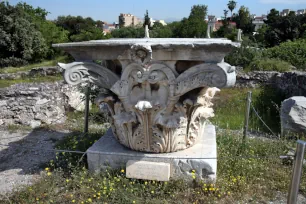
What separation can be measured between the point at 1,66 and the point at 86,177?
734 inches

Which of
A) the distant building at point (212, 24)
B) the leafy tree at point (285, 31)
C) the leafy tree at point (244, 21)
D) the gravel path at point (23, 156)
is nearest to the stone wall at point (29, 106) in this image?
the gravel path at point (23, 156)

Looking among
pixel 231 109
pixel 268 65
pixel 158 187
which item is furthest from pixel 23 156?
pixel 268 65

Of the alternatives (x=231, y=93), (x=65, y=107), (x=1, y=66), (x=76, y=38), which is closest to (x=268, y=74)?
(x=231, y=93)

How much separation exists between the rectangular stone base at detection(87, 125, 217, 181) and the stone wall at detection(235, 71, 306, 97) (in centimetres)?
591

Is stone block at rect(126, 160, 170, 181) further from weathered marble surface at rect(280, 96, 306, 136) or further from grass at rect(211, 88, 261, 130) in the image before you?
weathered marble surface at rect(280, 96, 306, 136)

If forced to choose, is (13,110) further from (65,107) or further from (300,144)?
(300,144)

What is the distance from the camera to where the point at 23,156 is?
4594 mm

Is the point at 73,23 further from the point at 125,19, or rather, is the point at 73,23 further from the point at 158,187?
the point at 158,187

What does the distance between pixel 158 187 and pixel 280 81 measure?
8.13 m

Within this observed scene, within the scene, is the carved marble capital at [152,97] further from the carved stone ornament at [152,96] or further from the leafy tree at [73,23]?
the leafy tree at [73,23]

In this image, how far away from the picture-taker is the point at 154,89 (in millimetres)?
3428

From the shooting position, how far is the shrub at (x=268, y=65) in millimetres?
12223

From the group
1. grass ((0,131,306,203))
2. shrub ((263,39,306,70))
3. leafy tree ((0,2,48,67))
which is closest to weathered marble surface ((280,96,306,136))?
grass ((0,131,306,203))

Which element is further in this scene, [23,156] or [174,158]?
[23,156]
